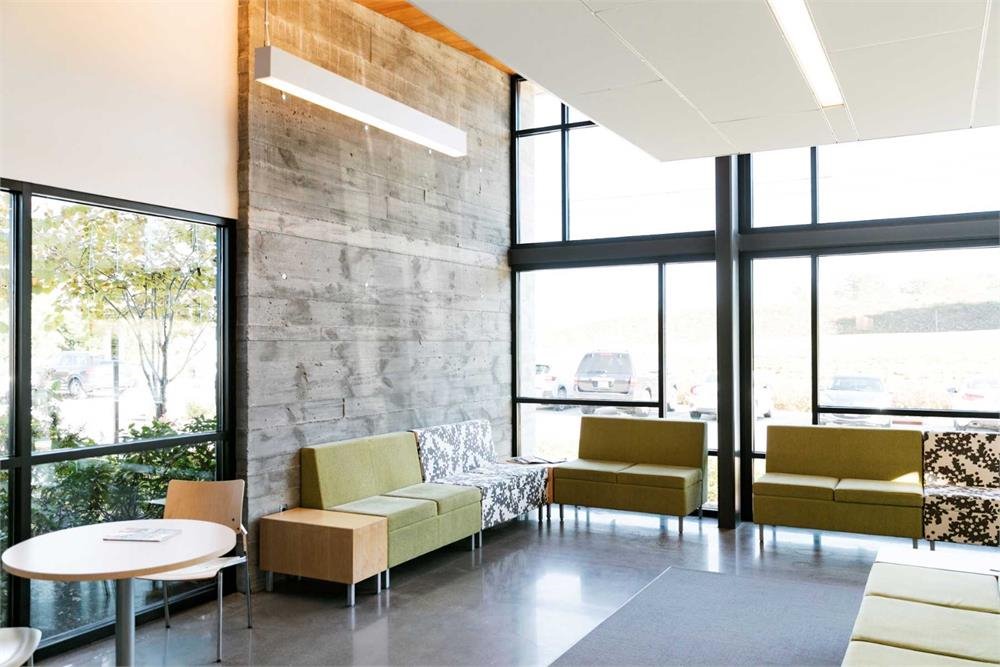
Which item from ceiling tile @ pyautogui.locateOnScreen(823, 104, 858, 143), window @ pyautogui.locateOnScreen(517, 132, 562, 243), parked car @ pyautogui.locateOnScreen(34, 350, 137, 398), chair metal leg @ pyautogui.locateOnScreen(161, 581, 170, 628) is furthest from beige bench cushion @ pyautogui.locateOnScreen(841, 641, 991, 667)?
window @ pyautogui.locateOnScreen(517, 132, 562, 243)

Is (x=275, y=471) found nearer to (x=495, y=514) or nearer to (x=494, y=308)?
(x=495, y=514)

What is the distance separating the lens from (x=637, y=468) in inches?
288

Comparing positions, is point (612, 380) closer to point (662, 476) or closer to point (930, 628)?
point (662, 476)

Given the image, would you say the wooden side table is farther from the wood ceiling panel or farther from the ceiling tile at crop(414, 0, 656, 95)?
the wood ceiling panel

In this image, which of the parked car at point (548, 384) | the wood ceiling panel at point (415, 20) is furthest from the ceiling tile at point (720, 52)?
the parked car at point (548, 384)

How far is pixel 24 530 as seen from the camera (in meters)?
4.22

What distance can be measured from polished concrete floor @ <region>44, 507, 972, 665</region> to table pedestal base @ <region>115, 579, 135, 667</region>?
784mm

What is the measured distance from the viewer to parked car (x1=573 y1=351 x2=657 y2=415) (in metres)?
8.02

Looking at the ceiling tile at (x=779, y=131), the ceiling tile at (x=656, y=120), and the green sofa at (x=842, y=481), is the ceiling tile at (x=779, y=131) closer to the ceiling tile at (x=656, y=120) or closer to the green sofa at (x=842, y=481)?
the ceiling tile at (x=656, y=120)

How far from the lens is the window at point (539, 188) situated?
8516mm

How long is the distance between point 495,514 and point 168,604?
2669mm

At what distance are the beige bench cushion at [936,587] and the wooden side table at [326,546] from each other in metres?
2.98

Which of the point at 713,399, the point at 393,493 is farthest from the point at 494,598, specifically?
the point at 713,399

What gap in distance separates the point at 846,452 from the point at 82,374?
5.84 m
